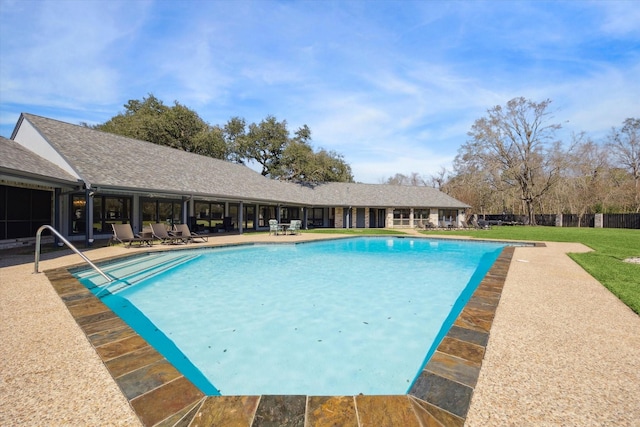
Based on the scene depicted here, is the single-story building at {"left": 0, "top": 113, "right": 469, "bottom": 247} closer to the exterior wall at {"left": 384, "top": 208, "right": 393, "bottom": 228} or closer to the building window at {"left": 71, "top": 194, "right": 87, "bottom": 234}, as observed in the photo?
the building window at {"left": 71, "top": 194, "right": 87, "bottom": 234}

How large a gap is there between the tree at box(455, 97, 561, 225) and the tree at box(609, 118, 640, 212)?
25.0 feet

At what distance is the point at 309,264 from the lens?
10578 millimetres

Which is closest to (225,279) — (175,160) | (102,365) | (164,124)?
(102,365)

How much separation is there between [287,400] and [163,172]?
16.5m

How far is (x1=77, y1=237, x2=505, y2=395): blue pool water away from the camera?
12.3 ft

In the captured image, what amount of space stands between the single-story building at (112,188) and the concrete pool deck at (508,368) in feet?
25.5

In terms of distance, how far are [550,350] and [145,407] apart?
158 inches

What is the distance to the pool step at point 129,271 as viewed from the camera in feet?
23.1

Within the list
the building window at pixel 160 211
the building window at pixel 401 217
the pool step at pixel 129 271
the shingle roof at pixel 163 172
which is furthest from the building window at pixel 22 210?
the building window at pixel 401 217

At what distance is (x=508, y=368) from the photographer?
9.52 ft

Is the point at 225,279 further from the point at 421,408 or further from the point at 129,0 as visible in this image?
the point at 129,0

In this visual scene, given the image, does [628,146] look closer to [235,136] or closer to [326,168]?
[326,168]

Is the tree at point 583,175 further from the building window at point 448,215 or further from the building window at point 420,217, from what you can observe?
the building window at point 420,217

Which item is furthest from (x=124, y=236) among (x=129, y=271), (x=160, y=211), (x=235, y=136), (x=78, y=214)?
(x=235, y=136)
